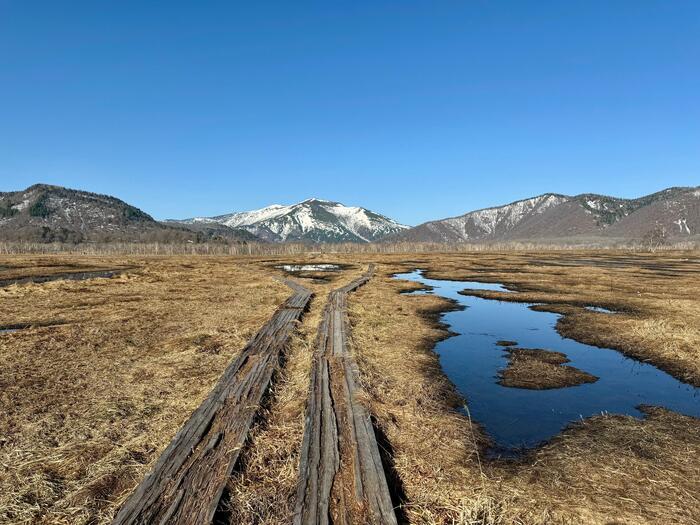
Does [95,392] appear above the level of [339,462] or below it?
below

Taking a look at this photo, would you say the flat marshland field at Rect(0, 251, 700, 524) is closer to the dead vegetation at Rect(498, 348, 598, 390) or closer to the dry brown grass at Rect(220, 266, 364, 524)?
the dry brown grass at Rect(220, 266, 364, 524)

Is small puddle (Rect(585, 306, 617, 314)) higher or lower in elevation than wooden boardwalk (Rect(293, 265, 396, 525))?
lower

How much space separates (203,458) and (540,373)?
45.0 ft

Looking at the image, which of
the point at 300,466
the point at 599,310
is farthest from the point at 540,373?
the point at 599,310

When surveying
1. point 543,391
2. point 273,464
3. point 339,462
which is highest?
point 339,462

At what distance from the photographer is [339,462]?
8438mm

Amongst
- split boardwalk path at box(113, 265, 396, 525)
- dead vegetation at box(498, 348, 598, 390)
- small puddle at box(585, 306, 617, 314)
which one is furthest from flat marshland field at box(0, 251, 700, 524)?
small puddle at box(585, 306, 617, 314)

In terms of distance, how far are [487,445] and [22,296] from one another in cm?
4216

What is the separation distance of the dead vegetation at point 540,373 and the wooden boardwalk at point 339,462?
22.3 ft

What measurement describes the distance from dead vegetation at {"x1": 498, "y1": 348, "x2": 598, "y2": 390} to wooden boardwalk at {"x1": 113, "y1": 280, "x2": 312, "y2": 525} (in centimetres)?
974

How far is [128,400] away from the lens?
1264 centimetres

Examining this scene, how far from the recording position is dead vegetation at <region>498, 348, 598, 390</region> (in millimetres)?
15312

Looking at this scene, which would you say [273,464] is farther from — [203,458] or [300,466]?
[203,458]

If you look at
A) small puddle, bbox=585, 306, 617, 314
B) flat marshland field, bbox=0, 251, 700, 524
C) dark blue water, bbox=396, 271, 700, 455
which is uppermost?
flat marshland field, bbox=0, 251, 700, 524
